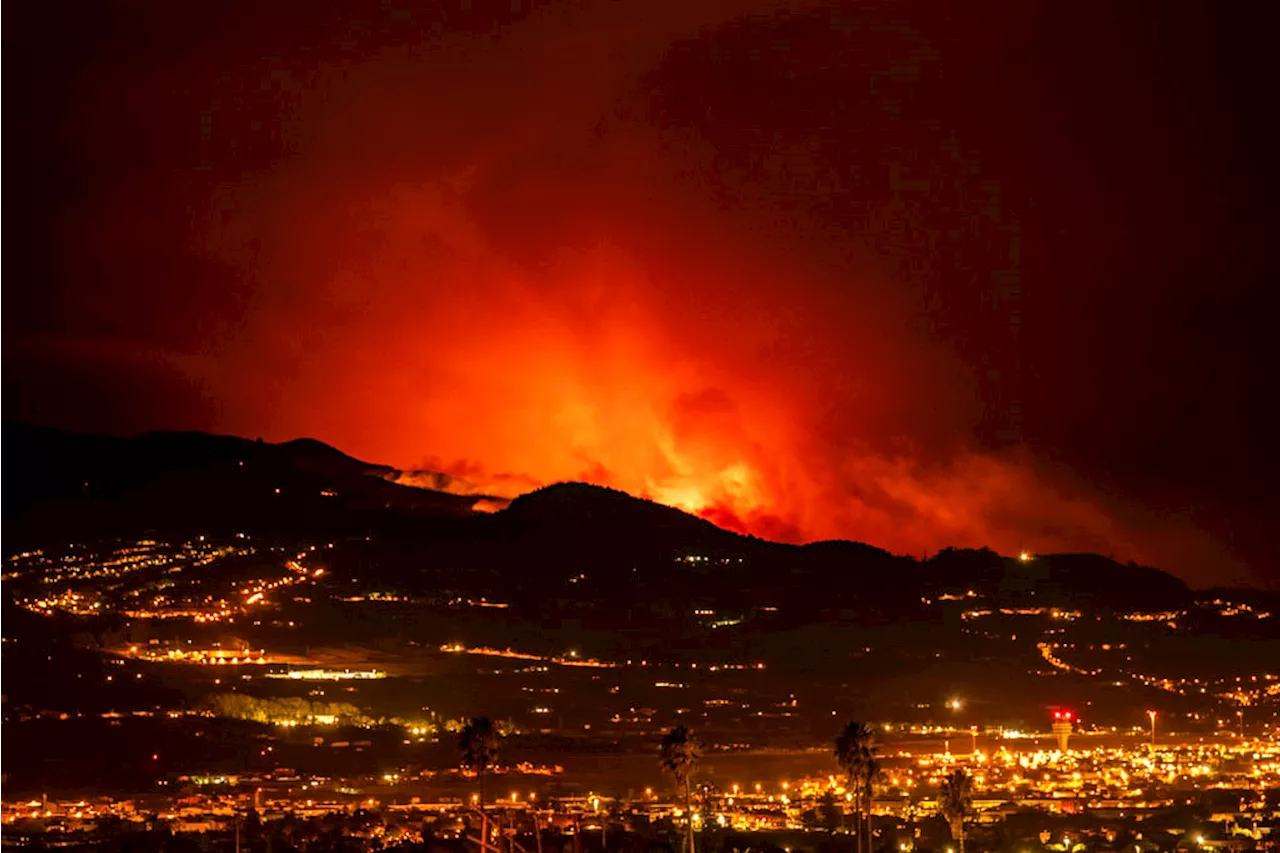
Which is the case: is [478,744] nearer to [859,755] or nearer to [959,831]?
[859,755]

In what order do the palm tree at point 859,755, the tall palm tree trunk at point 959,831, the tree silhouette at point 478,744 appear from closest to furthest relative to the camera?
1. the palm tree at point 859,755
2. the tree silhouette at point 478,744
3. the tall palm tree trunk at point 959,831

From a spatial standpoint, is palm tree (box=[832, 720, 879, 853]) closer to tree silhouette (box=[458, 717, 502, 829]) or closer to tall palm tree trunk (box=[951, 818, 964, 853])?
tall palm tree trunk (box=[951, 818, 964, 853])

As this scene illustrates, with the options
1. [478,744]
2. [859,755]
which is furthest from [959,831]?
[478,744]

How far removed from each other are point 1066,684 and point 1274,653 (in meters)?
38.4

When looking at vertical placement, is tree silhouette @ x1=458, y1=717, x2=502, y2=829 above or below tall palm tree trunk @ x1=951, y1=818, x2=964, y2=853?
above

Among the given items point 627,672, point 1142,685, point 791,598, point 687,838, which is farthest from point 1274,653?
point 687,838

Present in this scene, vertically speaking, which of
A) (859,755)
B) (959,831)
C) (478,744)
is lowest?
(959,831)

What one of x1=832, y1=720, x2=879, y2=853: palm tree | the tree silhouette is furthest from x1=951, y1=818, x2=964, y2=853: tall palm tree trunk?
the tree silhouette

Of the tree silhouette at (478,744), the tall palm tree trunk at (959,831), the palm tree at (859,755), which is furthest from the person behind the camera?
the tall palm tree trunk at (959,831)

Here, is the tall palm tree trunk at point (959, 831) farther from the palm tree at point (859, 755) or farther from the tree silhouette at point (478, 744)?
the tree silhouette at point (478, 744)

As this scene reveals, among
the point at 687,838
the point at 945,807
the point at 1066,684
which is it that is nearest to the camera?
the point at 687,838

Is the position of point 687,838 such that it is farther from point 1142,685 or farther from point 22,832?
point 1142,685

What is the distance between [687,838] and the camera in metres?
62.1

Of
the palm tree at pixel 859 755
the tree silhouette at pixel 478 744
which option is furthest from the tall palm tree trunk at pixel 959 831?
the tree silhouette at pixel 478 744
